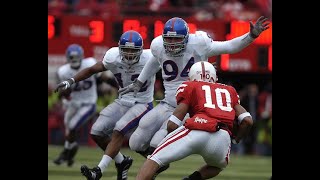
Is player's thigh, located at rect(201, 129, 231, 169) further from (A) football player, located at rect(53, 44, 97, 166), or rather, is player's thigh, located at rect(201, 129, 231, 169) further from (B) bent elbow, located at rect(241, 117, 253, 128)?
(A) football player, located at rect(53, 44, 97, 166)

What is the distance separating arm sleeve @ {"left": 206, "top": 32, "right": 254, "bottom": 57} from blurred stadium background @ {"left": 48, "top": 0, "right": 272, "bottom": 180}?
6.38 m

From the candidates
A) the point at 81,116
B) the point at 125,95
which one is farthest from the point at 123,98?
the point at 81,116

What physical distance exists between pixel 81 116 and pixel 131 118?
12.6ft

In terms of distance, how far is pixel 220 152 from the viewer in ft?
22.4

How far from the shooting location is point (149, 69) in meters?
8.59

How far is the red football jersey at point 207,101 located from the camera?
6.78m

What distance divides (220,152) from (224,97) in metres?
0.45

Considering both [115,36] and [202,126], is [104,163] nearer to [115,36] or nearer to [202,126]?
[202,126]

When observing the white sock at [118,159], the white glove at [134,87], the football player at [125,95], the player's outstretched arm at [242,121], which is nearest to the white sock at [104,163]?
the football player at [125,95]

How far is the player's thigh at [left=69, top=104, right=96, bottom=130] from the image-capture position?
40.4ft

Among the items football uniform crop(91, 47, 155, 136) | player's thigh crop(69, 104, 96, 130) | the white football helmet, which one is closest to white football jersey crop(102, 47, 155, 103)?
football uniform crop(91, 47, 155, 136)
